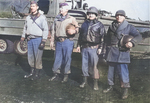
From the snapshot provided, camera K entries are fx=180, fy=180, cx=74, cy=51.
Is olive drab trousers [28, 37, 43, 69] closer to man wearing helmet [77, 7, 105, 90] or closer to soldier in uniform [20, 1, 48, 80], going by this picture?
soldier in uniform [20, 1, 48, 80]

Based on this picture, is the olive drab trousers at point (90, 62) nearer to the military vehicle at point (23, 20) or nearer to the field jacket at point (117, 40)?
the field jacket at point (117, 40)

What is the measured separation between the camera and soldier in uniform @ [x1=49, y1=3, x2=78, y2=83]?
4.62m

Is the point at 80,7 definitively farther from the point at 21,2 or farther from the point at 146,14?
the point at 146,14

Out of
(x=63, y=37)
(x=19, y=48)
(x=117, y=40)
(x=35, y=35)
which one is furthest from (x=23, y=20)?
(x=117, y=40)

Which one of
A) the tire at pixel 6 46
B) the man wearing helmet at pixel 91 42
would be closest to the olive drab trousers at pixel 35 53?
the man wearing helmet at pixel 91 42

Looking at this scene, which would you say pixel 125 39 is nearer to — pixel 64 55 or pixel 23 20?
pixel 64 55

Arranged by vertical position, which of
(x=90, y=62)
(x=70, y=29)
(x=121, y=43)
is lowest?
(x=90, y=62)

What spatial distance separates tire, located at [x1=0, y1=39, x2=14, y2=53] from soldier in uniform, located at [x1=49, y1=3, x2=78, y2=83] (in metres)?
3.53

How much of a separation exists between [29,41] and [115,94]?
2.71 m

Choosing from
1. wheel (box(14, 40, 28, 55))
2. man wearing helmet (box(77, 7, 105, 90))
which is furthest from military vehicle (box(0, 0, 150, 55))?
man wearing helmet (box(77, 7, 105, 90))

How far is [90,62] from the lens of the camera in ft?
14.8

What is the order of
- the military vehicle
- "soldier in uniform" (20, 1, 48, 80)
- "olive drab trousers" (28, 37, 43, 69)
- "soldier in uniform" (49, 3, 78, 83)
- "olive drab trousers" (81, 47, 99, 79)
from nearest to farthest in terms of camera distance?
"olive drab trousers" (81, 47, 99, 79)
"soldier in uniform" (49, 3, 78, 83)
"soldier in uniform" (20, 1, 48, 80)
"olive drab trousers" (28, 37, 43, 69)
the military vehicle

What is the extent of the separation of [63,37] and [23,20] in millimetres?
2833

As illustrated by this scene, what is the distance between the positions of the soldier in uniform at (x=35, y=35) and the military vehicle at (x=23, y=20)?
5.35ft
